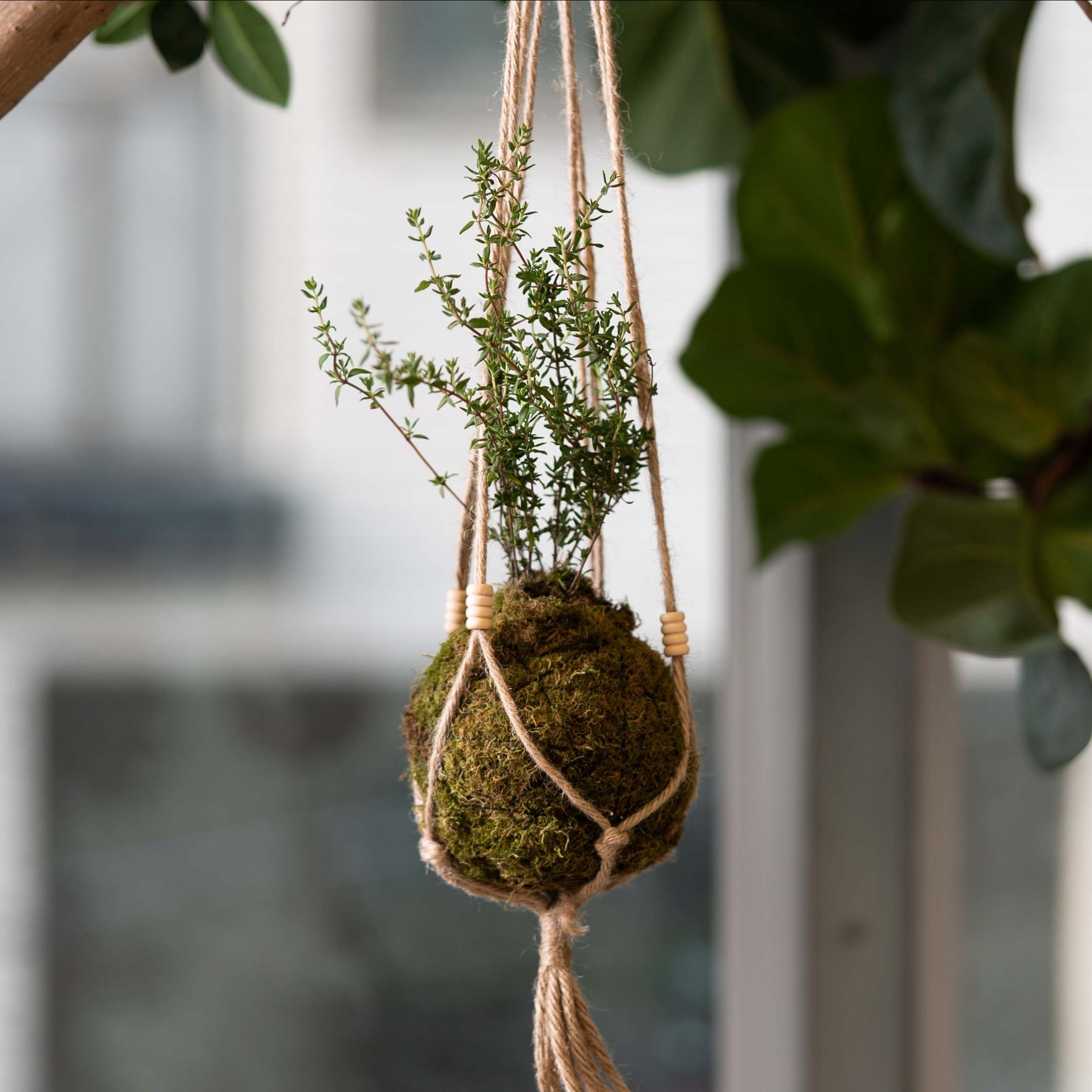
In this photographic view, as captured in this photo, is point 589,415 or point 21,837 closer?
point 589,415

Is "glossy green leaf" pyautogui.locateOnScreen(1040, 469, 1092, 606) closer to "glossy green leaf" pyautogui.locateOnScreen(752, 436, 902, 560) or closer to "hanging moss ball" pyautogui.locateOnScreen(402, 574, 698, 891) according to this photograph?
"glossy green leaf" pyautogui.locateOnScreen(752, 436, 902, 560)

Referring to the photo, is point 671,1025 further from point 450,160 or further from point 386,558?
point 450,160

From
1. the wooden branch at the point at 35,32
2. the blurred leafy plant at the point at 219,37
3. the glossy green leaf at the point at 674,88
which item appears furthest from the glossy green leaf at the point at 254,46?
the glossy green leaf at the point at 674,88

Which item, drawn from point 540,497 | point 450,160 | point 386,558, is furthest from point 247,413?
point 540,497

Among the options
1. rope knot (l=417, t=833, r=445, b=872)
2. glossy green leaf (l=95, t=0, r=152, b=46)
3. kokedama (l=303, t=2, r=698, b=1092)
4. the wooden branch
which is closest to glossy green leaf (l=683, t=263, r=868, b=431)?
kokedama (l=303, t=2, r=698, b=1092)

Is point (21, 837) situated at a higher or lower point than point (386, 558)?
lower

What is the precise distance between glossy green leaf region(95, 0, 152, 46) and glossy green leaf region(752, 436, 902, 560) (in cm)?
62

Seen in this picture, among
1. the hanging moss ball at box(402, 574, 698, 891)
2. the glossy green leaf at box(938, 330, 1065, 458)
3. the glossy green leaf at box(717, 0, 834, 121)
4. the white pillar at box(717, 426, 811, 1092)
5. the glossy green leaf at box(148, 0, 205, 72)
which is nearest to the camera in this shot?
the glossy green leaf at box(938, 330, 1065, 458)

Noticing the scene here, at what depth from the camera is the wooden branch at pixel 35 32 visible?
50cm

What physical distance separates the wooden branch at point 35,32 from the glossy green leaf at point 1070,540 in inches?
20.5

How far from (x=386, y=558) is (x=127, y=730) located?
0.40 metres

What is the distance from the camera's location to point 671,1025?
50.3 inches

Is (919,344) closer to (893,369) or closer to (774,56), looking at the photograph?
(893,369)

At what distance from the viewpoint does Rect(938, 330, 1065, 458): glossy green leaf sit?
0.23 meters
